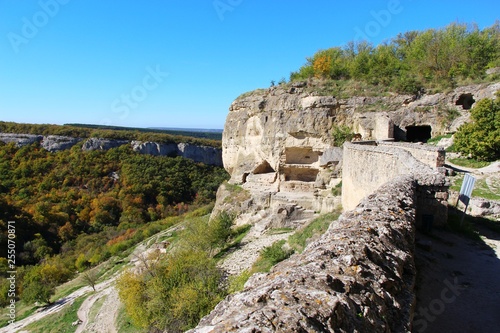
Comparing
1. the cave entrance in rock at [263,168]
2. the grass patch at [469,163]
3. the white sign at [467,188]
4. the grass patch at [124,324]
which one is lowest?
the grass patch at [124,324]

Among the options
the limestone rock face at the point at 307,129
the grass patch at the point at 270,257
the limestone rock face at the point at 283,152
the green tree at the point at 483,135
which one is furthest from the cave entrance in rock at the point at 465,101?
the grass patch at the point at 270,257

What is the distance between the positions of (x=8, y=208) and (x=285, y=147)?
103ft

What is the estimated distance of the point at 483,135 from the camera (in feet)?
51.0

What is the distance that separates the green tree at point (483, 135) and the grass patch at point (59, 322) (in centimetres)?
2232

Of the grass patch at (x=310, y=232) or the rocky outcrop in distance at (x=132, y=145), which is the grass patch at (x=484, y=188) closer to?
the grass patch at (x=310, y=232)

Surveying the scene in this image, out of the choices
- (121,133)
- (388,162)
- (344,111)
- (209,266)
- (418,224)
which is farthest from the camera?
(121,133)

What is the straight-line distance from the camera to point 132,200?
152ft

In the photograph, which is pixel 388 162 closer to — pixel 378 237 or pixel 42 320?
pixel 378 237

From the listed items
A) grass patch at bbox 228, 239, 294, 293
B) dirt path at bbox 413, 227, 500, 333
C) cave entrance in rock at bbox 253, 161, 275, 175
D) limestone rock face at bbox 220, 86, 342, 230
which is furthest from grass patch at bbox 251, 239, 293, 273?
cave entrance in rock at bbox 253, 161, 275, 175

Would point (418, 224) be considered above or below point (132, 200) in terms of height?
above

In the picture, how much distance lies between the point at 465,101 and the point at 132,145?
53.7 m

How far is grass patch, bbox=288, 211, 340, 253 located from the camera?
1399 centimetres

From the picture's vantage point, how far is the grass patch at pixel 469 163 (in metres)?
14.9

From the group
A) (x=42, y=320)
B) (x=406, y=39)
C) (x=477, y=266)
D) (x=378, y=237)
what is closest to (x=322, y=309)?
(x=378, y=237)
